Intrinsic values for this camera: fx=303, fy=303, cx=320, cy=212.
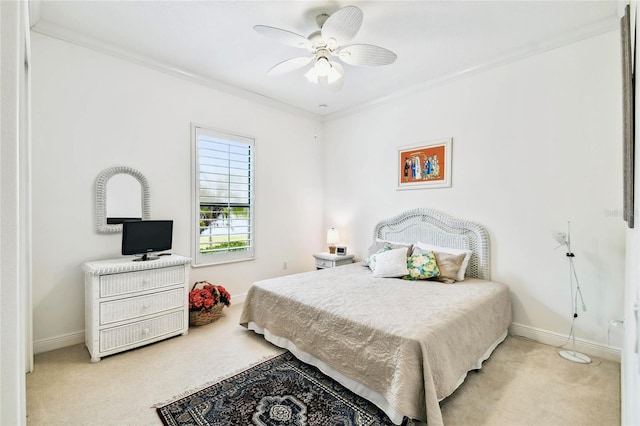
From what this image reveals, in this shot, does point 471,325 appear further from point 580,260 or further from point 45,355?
point 45,355

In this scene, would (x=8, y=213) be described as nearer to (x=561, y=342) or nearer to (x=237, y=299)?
(x=237, y=299)

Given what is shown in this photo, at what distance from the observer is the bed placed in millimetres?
1714

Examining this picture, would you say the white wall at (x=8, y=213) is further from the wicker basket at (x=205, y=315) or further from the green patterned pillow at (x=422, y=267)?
the green patterned pillow at (x=422, y=267)

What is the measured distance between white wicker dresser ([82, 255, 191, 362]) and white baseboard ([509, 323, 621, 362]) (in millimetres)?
3290

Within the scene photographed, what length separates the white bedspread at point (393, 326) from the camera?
5.60 ft

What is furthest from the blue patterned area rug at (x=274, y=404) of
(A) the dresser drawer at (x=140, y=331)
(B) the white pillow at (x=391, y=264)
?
(B) the white pillow at (x=391, y=264)

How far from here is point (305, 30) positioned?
8.59ft

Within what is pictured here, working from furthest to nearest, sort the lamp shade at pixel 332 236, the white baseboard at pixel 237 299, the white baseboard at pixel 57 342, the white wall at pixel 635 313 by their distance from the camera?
the lamp shade at pixel 332 236 → the white baseboard at pixel 237 299 → the white baseboard at pixel 57 342 → the white wall at pixel 635 313

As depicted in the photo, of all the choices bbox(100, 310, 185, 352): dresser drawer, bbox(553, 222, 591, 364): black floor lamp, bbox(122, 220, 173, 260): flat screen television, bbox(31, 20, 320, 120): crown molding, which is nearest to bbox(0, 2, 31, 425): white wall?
bbox(100, 310, 185, 352): dresser drawer

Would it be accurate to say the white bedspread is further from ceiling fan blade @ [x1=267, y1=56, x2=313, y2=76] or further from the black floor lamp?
ceiling fan blade @ [x1=267, y1=56, x2=313, y2=76]

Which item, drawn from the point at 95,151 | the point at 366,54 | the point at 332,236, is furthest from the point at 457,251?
the point at 95,151

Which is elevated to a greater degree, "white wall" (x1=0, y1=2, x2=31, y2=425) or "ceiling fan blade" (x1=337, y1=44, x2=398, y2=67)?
"ceiling fan blade" (x1=337, y1=44, x2=398, y2=67)

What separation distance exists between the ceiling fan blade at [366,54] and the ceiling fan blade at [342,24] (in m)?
0.13

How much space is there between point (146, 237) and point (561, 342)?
3.97 metres
